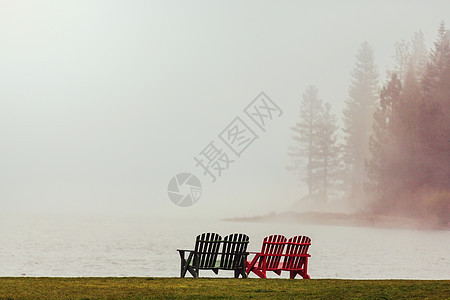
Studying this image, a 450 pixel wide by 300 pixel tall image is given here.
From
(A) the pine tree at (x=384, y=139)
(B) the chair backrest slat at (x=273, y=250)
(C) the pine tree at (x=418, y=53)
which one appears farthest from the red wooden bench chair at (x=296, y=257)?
(C) the pine tree at (x=418, y=53)

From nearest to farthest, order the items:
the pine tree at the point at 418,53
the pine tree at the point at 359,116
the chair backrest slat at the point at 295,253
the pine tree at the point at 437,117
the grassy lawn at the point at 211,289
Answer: the grassy lawn at the point at 211,289, the chair backrest slat at the point at 295,253, the pine tree at the point at 437,117, the pine tree at the point at 418,53, the pine tree at the point at 359,116

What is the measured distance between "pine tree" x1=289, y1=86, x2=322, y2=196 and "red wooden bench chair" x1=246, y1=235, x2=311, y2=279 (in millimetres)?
69339

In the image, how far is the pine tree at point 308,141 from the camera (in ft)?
272

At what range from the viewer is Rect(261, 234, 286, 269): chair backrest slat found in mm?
13352

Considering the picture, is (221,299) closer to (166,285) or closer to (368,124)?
(166,285)

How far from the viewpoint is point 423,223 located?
2409 inches

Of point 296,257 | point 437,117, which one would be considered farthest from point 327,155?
Answer: point 296,257

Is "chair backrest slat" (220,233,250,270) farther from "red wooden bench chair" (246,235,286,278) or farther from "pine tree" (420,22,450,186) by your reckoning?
"pine tree" (420,22,450,186)

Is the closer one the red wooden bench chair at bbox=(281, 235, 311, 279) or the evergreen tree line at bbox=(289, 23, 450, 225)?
the red wooden bench chair at bbox=(281, 235, 311, 279)

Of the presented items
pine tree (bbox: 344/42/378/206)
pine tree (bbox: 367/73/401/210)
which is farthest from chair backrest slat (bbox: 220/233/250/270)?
pine tree (bbox: 344/42/378/206)

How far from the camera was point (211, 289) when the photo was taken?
1059 centimetres

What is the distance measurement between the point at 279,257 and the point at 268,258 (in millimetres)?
222

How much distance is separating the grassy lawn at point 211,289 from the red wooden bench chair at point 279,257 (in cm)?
134

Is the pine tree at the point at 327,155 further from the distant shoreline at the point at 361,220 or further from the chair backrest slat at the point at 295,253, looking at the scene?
the chair backrest slat at the point at 295,253
